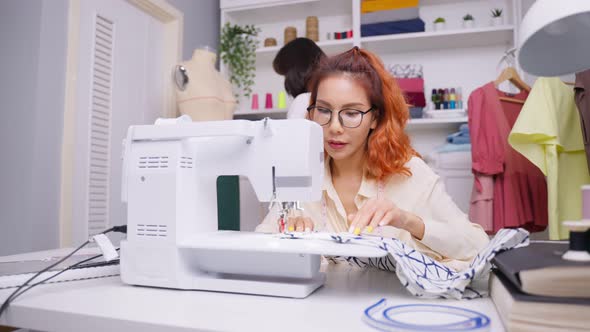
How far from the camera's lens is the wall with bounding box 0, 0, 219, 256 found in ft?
6.32

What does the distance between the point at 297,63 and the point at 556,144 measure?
1.19 meters

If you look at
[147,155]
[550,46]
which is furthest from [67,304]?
[550,46]

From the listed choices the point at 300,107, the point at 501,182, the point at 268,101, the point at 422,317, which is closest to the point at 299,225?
the point at 422,317

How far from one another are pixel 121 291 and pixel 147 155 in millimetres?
248

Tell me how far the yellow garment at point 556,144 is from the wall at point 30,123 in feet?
6.65

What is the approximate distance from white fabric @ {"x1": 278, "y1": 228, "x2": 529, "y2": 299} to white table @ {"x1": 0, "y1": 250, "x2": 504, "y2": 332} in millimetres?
17

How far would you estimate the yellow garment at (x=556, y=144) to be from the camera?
1.81 meters

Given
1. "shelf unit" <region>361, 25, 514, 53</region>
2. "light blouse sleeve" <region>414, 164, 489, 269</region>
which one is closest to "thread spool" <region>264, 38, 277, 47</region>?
"shelf unit" <region>361, 25, 514, 53</region>

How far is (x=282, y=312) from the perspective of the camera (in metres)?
0.62

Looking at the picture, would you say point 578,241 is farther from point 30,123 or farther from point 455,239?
point 30,123

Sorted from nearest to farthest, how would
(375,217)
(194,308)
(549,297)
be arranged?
(549,297), (194,308), (375,217)

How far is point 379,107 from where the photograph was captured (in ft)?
4.23

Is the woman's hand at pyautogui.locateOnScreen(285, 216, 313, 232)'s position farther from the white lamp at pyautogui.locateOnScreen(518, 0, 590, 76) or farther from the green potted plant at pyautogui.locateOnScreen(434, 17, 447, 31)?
the green potted plant at pyautogui.locateOnScreen(434, 17, 447, 31)

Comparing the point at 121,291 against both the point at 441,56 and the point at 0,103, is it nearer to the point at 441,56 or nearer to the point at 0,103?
the point at 0,103
